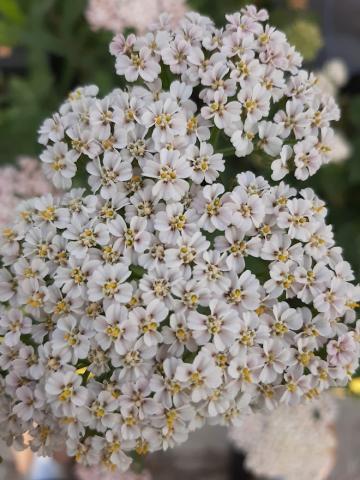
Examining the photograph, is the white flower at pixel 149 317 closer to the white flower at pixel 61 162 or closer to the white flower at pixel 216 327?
the white flower at pixel 216 327

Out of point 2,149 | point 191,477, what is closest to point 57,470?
point 191,477

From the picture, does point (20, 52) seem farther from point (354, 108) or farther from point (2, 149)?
point (354, 108)

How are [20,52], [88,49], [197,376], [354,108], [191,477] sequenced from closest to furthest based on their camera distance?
[197,376] < [354,108] < [88,49] < [191,477] < [20,52]

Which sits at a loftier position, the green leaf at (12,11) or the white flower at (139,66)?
the green leaf at (12,11)

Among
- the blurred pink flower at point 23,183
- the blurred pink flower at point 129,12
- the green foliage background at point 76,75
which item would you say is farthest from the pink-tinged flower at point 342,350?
the blurred pink flower at point 129,12

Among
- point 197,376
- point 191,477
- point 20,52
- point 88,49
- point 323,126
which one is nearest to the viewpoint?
point 197,376

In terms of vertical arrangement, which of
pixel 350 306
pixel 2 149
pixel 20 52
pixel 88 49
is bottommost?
pixel 350 306

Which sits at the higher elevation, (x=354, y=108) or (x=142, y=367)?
(x=354, y=108)

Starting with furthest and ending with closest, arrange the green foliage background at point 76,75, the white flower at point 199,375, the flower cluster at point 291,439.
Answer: the green foliage background at point 76,75 → the flower cluster at point 291,439 → the white flower at point 199,375

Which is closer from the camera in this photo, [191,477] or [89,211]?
[89,211]
